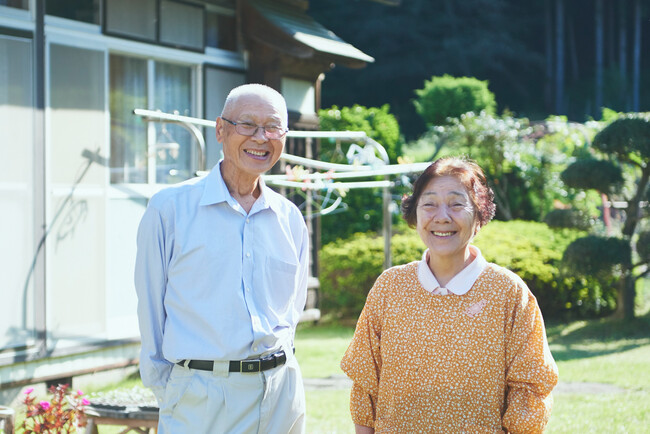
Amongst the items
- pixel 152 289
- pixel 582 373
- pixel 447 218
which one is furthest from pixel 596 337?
pixel 152 289

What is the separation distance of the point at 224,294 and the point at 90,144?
4.45 meters

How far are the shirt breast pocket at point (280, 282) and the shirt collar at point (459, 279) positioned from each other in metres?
0.48

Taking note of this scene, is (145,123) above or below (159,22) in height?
below

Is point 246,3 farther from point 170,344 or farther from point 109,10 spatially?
point 170,344

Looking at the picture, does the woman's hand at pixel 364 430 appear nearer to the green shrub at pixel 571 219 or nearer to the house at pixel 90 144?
the house at pixel 90 144

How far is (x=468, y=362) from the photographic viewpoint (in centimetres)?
254

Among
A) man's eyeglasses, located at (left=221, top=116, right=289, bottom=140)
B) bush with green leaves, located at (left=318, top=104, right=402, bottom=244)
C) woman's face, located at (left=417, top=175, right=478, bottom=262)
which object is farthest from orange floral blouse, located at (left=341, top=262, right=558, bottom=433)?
bush with green leaves, located at (left=318, top=104, right=402, bottom=244)

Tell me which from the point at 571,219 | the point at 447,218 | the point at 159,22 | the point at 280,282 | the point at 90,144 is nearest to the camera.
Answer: the point at 447,218

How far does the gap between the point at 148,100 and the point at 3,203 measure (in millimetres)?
1752

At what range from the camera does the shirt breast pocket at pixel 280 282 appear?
2.80m

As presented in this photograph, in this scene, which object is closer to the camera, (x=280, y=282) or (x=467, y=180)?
(x=467, y=180)

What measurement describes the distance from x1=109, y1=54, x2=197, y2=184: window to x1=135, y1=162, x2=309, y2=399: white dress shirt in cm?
446

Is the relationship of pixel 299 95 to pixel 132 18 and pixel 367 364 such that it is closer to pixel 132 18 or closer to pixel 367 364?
pixel 132 18

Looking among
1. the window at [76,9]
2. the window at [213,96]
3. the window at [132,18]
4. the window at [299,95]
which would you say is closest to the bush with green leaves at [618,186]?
the window at [299,95]
